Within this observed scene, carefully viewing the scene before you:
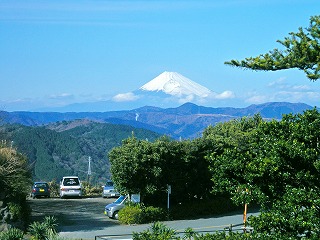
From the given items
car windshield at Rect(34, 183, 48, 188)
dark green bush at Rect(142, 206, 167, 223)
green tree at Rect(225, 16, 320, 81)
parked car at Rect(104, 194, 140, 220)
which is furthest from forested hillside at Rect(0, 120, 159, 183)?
green tree at Rect(225, 16, 320, 81)

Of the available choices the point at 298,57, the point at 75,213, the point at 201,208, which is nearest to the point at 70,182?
the point at 75,213

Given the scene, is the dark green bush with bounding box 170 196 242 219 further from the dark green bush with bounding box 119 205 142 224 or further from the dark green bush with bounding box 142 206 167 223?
the dark green bush with bounding box 119 205 142 224

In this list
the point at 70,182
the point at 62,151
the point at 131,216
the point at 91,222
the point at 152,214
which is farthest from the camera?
the point at 62,151

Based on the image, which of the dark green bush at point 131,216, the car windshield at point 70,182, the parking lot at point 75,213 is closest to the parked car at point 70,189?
the car windshield at point 70,182

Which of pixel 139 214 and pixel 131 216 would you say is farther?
pixel 139 214

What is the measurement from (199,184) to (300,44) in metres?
18.4

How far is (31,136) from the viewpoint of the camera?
467 ft

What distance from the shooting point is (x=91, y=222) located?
27.5 meters

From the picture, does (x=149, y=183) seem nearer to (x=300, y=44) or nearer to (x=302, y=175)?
(x=300, y=44)

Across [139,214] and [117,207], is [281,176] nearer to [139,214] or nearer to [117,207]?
[139,214]

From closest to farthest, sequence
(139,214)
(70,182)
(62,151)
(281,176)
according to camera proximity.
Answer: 1. (281,176)
2. (139,214)
3. (70,182)
4. (62,151)

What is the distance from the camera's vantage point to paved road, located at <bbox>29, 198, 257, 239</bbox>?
77.6 feet

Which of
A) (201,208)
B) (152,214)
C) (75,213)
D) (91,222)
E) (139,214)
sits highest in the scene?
(139,214)

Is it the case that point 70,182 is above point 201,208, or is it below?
above
